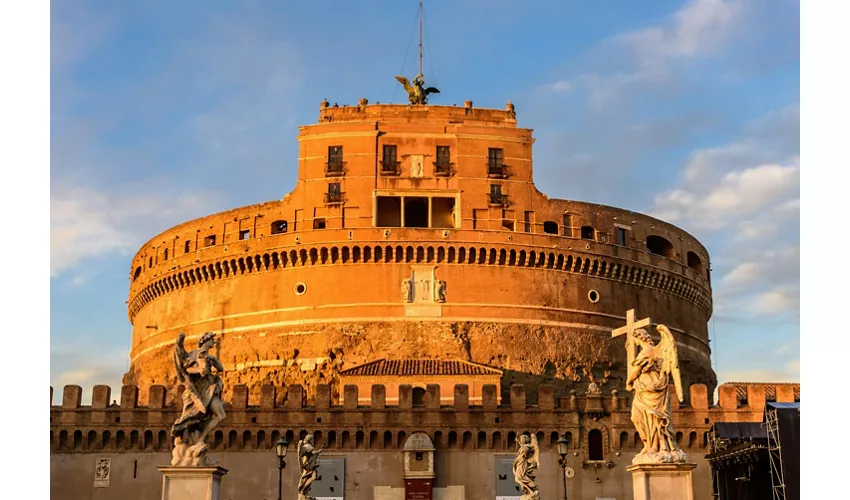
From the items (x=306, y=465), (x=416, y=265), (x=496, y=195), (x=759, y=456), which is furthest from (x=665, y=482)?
(x=496, y=195)

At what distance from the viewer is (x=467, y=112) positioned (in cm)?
4959

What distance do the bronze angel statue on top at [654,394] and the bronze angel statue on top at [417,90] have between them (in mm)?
39071

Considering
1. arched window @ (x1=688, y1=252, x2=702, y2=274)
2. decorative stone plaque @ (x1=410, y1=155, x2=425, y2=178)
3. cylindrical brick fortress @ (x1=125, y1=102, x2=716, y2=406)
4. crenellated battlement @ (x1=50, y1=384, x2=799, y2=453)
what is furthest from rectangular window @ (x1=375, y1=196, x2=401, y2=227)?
arched window @ (x1=688, y1=252, x2=702, y2=274)

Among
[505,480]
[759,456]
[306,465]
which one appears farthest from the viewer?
[505,480]

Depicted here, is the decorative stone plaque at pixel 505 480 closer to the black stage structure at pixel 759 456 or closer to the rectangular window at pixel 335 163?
the black stage structure at pixel 759 456

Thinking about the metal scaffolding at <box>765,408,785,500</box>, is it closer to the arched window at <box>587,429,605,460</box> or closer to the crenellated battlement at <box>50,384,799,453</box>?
the crenellated battlement at <box>50,384,799,453</box>

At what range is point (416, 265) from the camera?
1823 inches

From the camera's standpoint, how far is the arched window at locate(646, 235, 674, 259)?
52.0m

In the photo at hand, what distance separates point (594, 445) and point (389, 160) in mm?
15642

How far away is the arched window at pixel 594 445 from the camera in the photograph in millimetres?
39312

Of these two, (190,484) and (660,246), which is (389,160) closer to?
(660,246)

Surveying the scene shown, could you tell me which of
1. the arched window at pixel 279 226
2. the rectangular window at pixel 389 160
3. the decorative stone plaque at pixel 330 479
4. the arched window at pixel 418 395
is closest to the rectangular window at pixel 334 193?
the rectangular window at pixel 389 160

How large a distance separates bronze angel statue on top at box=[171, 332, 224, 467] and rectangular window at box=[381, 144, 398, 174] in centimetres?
3236

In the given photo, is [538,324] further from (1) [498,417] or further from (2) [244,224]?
(2) [244,224]
